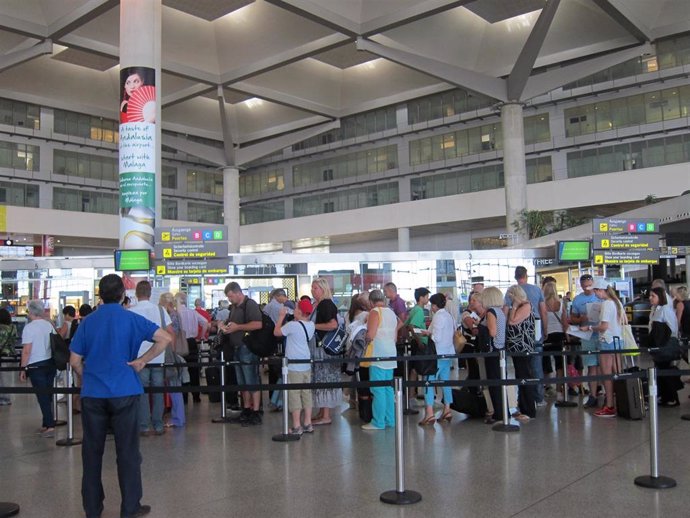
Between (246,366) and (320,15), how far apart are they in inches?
957

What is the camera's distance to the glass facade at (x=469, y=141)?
139ft

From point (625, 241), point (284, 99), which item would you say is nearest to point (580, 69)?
point (284, 99)

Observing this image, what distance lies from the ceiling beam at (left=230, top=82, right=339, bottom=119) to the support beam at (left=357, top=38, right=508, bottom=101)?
979 cm

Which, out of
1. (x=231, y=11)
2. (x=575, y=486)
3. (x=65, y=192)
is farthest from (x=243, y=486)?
(x=65, y=192)

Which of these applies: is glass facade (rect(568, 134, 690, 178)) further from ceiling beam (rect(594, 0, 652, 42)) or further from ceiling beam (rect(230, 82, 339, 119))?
ceiling beam (rect(230, 82, 339, 119))

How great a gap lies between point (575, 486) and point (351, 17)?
29.4m

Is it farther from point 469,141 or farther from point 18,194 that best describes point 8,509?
point 18,194

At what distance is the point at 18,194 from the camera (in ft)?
143

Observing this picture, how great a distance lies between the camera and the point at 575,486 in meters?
5.47

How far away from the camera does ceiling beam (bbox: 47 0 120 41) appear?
28484 mm

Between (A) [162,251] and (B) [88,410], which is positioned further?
(A) [162,251]

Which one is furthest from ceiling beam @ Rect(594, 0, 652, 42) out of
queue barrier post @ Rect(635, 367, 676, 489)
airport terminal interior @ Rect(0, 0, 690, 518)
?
queue barrier post @ Rect(635, 367, 676, 489)

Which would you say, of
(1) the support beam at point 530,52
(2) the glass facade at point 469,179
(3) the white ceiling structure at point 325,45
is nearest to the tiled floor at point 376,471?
(3) the white ceiling structure at point 325,45

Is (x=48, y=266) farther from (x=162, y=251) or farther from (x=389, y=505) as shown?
(x=389, y=505)
